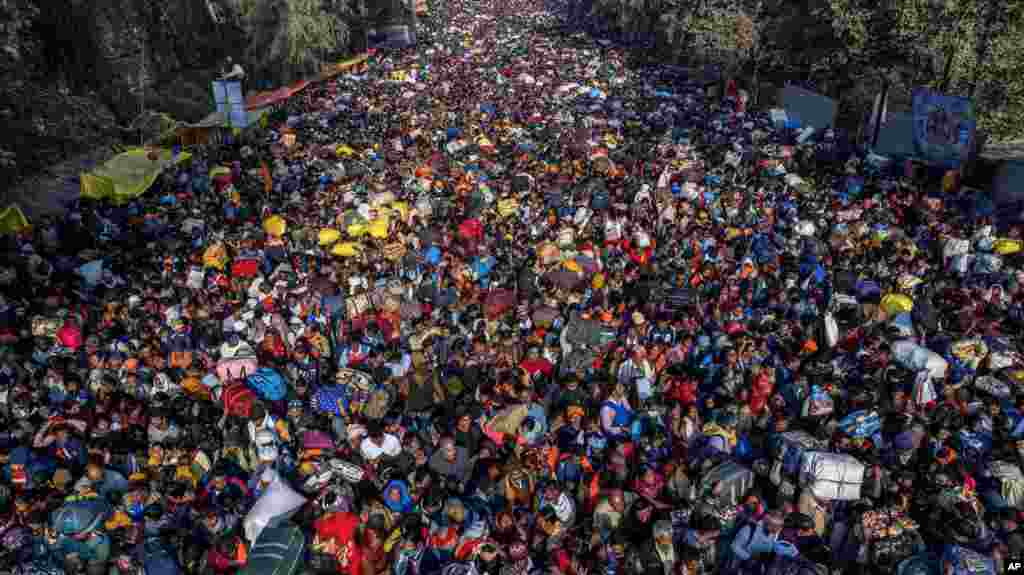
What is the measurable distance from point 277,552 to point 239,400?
87.7 inches

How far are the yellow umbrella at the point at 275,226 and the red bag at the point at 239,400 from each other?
4.67 metres

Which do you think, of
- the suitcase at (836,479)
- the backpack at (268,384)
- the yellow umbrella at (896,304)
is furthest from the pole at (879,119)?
the backpack at (268,384)

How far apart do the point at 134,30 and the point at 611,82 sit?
18591 millimetres

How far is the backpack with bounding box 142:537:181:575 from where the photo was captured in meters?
5.59

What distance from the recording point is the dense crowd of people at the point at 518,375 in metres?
5.81

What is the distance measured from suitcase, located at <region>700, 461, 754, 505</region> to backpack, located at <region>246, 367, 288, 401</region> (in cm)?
516

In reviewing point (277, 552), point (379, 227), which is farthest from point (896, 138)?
point (277, 552)

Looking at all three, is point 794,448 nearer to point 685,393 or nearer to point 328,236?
point 685,393

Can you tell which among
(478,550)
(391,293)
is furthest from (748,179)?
(478,550)

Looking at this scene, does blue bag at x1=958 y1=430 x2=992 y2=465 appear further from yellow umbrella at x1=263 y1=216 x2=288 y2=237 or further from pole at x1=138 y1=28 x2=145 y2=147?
pole at x1=138 y1=28 x2=145 y2=147

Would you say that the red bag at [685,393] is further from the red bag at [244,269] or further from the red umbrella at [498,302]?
the red bag at [244,269]

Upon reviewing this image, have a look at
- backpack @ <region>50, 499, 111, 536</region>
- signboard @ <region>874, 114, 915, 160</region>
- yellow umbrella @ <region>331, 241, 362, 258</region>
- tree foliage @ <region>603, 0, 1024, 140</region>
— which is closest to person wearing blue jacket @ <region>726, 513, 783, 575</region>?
backpack @ <region>50, 499, 111, 536</region>

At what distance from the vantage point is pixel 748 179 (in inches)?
560

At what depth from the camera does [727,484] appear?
6141mm
